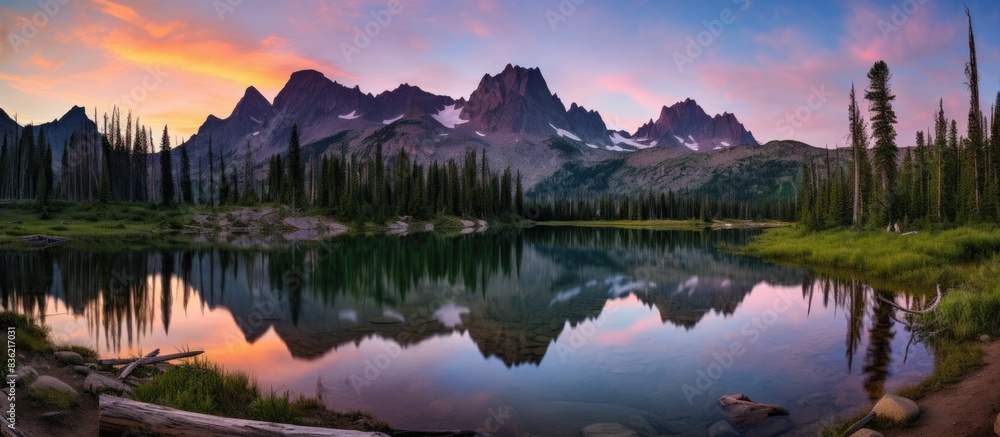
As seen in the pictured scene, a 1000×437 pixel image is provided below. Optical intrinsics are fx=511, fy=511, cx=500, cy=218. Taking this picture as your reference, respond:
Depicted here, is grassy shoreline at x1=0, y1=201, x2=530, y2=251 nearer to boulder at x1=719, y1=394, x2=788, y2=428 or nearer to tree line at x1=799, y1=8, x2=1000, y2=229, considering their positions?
Result: boulder at x1=719, y1=394, x2=788, y2=428

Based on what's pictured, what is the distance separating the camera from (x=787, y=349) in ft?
55.9

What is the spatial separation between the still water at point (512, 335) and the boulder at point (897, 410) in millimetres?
1269

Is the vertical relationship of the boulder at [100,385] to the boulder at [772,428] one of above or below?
above

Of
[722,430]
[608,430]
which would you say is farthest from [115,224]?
[722,430]

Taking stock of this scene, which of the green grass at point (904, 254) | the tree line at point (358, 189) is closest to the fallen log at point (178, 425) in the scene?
the green grass at point (904, 254)

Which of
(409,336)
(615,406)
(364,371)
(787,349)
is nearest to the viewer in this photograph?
(615,406)

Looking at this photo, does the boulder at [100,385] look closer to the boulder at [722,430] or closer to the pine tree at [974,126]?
the boulder at [722,430]

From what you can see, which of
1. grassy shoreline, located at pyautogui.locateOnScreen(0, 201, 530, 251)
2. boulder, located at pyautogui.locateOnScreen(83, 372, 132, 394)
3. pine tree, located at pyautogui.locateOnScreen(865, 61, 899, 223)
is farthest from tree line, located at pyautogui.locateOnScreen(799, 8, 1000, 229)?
grassy shoreline, located at pyautogui.locateOnScreen(0, 201, 530, 251)

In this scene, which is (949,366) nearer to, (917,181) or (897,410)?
(897,410)

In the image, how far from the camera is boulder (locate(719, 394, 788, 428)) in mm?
10688

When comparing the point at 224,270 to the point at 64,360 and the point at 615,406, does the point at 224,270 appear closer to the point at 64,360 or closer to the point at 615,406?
the point at 64,360

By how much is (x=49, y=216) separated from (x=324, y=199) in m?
45.0

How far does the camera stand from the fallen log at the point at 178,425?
23.1 ft

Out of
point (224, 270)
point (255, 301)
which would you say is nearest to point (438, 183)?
point (224, 270)
